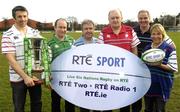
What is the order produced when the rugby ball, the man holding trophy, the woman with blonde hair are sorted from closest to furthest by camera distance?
the man holding trophy
the rugby ball
the woman with blonde hair

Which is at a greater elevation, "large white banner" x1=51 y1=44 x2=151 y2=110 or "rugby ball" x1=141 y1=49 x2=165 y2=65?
"rugby ball" x1=141 y1=49 x2=165 y2=65

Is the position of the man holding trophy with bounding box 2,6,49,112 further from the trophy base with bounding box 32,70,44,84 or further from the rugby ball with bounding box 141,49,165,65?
the rugby ball with bounding box 141,49,165,65

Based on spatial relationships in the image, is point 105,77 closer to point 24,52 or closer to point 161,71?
point 161,71

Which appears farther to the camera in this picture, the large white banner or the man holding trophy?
the large white banner

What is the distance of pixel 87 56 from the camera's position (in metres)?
5.79

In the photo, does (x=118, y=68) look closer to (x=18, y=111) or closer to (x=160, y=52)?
(x=160, y=52)

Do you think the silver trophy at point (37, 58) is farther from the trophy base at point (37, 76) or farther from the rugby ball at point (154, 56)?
the rugby ball at point (154, 56)

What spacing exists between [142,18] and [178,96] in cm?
361

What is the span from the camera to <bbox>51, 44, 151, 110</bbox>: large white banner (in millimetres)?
5688

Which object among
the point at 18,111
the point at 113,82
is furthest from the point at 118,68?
the point at 18,111

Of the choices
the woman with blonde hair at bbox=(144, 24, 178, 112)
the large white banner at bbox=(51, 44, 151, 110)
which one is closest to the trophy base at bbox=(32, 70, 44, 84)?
the large white banner at bbox=(51, 44, 151, 110)

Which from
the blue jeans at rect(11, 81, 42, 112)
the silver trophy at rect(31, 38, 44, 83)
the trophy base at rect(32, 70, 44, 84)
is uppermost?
the silver trophy at rect(31, 38, 44, 83)

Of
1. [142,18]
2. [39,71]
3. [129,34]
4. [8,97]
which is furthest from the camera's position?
[8,97]

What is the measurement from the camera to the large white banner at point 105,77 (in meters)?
5.69
